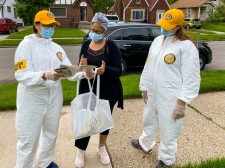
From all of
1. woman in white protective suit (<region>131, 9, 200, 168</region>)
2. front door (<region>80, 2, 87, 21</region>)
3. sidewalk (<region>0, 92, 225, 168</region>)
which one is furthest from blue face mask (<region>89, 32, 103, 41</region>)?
front door (<region>80, 2, 87, 21</region>)

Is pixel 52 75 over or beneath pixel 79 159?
over

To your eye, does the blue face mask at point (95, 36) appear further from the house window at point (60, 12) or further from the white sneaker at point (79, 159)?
the house window at point (60, 12)

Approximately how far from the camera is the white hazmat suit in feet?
8.25

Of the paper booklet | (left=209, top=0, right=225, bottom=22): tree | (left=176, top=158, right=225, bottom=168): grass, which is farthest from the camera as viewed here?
(left=209, top=0, right=225, bottom=22): tree

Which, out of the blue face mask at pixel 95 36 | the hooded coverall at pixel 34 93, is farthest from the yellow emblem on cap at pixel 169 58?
the hooded coverall at pixel 34 93

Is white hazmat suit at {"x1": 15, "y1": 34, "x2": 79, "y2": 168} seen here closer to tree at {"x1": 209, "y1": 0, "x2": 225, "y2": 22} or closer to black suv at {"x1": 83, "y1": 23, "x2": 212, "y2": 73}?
black suv at {"x1": 83, "y1": 23, "x2": 212, "y2": 73}

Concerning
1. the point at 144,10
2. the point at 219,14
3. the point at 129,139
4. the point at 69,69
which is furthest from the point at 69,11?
the point at 69,69

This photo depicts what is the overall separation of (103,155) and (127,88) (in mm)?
3065

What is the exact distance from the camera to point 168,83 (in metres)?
2.88

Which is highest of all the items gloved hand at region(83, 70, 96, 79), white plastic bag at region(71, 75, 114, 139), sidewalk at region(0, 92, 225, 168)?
gloved hand at region(83, 70, 96, 79)

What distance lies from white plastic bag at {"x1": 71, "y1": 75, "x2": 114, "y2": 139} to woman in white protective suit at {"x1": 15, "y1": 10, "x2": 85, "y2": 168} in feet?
0.70

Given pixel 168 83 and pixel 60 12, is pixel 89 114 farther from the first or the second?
pixel 60 12

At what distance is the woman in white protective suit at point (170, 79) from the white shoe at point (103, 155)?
0.66 metres

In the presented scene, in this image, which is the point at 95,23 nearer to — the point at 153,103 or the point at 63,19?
the point at 153,103
